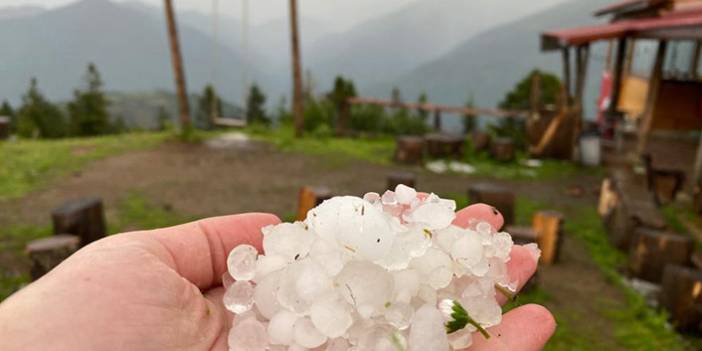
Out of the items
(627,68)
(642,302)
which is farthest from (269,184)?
(627,68)

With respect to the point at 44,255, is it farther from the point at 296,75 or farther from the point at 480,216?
the point at 296,75

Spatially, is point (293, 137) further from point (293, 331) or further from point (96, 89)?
point (96, 89)

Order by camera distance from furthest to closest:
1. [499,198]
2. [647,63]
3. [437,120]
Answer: [647,63]
[437,120]
[499,198]

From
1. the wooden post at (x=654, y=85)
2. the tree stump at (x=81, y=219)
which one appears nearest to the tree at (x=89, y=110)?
the tree stump at (x=81, y=219)

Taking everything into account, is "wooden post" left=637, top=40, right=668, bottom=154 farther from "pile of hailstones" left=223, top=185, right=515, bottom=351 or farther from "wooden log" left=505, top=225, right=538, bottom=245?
"pile of hailstones" left=223, top=185, right=515, bottom=351

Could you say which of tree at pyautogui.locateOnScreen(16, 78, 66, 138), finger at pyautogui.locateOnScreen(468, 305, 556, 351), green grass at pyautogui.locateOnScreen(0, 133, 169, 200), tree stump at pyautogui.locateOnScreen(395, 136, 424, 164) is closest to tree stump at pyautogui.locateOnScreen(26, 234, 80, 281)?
green grass at pyautogui.locateOnScreen(0, 133, 169, 200)

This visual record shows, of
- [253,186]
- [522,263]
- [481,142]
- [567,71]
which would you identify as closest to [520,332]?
[522,263]

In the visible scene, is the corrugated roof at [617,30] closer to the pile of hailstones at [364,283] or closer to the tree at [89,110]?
the pile of hailstones at [364,283]
